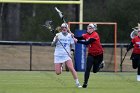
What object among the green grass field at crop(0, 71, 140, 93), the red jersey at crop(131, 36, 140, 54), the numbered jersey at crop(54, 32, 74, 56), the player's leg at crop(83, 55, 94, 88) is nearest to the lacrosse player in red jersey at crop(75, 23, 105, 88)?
the player's leg at crop(83, 55, 94, 88)

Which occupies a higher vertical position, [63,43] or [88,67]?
[63,43]

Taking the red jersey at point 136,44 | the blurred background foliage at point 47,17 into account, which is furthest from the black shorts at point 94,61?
the blurred background foliage at point 47,17

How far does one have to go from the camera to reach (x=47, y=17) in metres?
53.0

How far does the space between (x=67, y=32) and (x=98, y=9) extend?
120 ft

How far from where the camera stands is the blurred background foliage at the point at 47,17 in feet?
168

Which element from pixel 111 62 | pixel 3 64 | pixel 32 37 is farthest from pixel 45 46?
pixel 32 37

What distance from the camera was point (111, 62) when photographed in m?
34.4

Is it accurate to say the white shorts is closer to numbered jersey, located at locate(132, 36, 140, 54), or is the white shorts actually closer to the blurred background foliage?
numbered jersey, located at locate(132, 36, 140, 54)

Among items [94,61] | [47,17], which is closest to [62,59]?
[94,61]

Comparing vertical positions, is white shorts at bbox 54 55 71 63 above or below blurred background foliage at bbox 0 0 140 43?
below

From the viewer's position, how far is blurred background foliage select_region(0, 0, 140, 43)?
51.1 metres

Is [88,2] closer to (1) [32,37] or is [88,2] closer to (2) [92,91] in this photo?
(1) [32,37]

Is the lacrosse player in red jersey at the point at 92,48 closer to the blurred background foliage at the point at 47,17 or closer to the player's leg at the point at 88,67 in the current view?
the player's leg at the point at 88,67

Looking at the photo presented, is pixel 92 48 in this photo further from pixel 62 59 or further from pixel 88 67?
pixel 62 59
